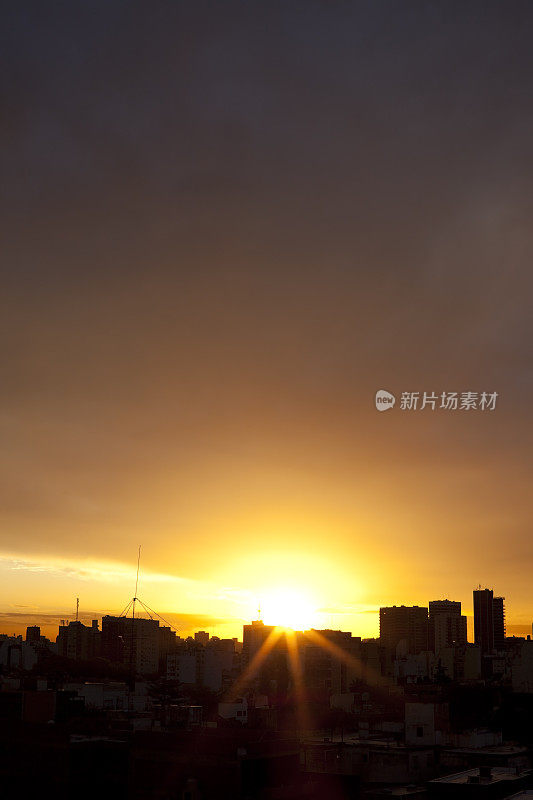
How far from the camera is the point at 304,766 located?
47.4m

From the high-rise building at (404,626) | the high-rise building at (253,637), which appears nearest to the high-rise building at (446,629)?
the high-rise building at (404,626)

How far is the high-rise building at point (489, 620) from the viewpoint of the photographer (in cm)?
18950

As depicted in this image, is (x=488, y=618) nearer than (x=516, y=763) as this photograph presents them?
No

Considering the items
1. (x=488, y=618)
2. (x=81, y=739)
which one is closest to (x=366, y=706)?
(x=81, y=739)

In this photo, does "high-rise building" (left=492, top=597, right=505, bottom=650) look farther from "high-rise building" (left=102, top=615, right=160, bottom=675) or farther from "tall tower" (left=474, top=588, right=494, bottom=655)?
"high-rise building" (left=102, top=615, right=160, bottom=675)

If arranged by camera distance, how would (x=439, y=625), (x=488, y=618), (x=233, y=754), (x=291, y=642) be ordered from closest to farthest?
1. (x=233, y=754)
2. (x=291, y=642)
3. (x=439, y=625)
4. (x=488, y=618)

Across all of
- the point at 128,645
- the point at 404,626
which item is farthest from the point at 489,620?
the point at 128,645

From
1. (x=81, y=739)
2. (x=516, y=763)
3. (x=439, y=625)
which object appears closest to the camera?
(x=81, y=739)

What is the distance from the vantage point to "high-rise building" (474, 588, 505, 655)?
622 ft

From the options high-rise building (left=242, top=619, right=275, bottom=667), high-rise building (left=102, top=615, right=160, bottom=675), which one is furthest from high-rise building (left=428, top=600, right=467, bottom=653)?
high-rise building (left=102, top=615, right=160, bottom=675)

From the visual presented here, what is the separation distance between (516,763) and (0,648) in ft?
312

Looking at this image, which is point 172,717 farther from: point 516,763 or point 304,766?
point 516,763

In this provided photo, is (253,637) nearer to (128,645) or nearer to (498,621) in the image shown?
(128,645)

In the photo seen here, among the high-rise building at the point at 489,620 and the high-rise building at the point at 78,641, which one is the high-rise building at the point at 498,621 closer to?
the high-rise building at the point at 489,620
